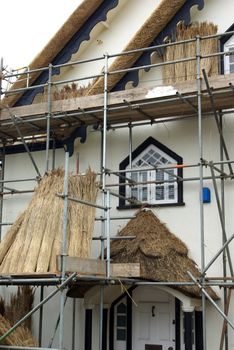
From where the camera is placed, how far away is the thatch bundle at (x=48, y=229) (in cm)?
853

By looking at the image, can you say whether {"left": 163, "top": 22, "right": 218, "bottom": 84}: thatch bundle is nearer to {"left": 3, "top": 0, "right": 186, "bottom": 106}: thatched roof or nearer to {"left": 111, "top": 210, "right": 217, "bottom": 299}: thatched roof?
{"left": 3, "top": 0, "right": 186, "bottom": 106}: thatched roof

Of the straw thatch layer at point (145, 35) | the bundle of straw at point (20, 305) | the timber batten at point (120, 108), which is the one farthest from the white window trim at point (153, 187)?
the bundle of straw at point (20, 305)

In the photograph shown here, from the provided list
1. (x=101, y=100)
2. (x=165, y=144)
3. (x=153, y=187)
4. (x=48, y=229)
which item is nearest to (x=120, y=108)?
(x=101, y=100)

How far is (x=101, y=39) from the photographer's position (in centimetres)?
1250

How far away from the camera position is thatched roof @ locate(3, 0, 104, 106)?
12.1m

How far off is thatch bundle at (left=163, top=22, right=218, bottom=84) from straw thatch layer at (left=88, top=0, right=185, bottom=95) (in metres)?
0.36

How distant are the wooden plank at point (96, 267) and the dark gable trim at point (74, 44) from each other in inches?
183

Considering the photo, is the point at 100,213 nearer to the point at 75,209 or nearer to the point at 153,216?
the point at 153,216

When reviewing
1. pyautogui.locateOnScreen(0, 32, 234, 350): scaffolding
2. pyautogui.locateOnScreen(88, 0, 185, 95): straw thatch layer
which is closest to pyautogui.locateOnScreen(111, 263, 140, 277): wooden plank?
pyautogui.locateOnScreen(0, 32, 234, 350): scaffolding

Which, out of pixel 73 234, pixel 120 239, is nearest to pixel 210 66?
pixel 120 239

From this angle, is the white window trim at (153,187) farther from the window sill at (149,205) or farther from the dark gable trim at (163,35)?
the dark gable trim at (163,35)

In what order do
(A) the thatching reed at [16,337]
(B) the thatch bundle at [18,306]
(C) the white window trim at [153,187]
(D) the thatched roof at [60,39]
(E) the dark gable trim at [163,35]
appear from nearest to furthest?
(A) the thatching reed at [16,337] → (B) the thatch bundle at [18,306] → (C) the white window trim at [153,187] → (E) the dark gable trim at [163,35] → (D) the thatched roof at [60,39]

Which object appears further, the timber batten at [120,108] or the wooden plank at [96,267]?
the timber batten at [120,108]

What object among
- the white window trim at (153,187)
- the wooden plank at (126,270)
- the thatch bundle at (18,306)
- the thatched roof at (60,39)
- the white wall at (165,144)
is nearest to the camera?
the wooden plank at (126,270)
